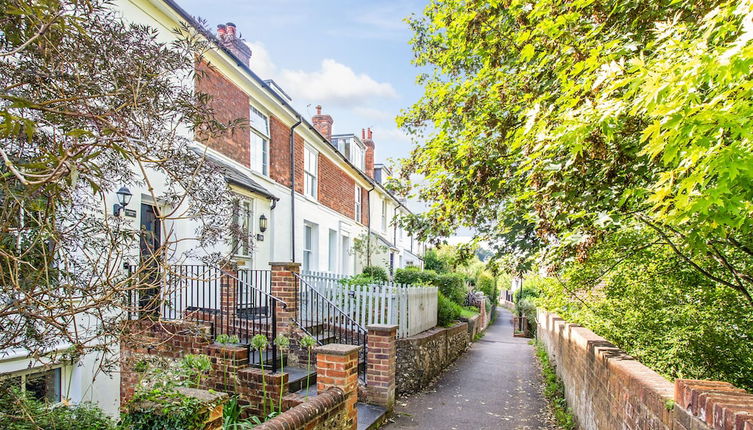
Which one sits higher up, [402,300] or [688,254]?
[688,254]

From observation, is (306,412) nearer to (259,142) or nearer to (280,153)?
(259,142)

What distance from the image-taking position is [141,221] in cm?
806

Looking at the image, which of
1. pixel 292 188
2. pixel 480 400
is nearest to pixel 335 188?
pixel 292 188

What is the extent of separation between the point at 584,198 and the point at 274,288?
5.92 m

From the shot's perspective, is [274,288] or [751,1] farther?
[274,288]

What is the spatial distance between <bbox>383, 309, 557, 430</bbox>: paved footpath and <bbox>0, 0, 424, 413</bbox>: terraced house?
317 cm

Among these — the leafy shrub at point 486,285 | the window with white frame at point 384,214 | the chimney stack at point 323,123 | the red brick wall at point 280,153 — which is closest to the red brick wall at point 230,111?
the red brick wall at point 280,153

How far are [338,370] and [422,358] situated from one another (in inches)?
180

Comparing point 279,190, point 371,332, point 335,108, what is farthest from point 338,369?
point 335,108

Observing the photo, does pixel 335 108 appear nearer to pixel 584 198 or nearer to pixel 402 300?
pixel 402 300

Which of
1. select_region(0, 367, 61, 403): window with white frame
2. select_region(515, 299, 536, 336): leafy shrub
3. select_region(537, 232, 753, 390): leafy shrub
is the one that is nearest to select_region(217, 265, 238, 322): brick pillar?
select_region(0, 367, 61, 403): window with white frame

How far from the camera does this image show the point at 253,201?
11094mm

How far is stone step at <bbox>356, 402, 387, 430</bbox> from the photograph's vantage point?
6.26 metres

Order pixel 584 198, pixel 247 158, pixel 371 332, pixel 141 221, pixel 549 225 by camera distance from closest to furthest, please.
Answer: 1. pixel 584 198
2. pixel 549 225
3. pixel 371 332
4. pixel 141 221
5. pixel 247 158
